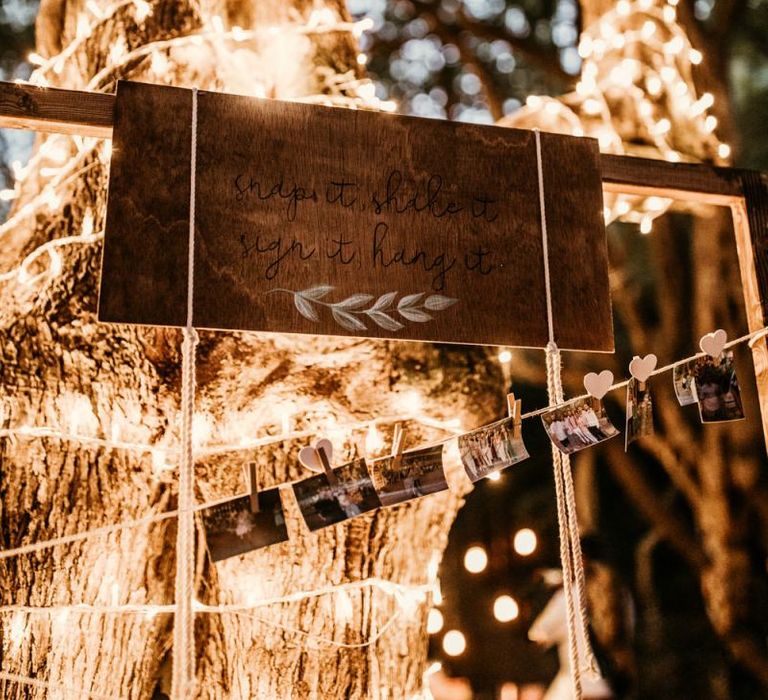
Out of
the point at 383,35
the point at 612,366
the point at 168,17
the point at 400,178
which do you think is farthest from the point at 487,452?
the point at 383,35

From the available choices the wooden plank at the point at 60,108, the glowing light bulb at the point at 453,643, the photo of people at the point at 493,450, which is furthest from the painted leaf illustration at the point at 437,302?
the glowing light bulb at the point at 453,643

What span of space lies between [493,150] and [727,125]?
2.13 metres

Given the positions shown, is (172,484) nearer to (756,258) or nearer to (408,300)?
(408,300)

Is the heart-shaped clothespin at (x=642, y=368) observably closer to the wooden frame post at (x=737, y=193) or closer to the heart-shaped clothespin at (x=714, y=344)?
the heart-shaped clothespin at (x=714, y=344)

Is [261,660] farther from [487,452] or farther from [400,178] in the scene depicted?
[400,178]

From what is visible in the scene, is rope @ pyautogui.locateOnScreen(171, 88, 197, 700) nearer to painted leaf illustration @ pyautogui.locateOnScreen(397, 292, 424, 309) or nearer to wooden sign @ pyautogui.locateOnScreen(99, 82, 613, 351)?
wooden sign @ pyautogui.locateOnScreen(99, 82, 613, 351)

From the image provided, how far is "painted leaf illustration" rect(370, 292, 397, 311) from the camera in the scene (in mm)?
1283

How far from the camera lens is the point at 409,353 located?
1.60 metres

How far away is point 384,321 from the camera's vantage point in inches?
50.4

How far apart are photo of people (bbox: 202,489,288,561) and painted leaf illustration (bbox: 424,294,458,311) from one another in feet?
1.40

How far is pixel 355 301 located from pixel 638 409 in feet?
1.73

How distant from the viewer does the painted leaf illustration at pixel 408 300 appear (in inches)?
51.1

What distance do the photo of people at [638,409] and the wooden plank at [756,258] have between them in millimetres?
400

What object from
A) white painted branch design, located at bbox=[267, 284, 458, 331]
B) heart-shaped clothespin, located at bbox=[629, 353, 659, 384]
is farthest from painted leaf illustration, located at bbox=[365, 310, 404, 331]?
heart-shaped clothespin, located at bbox=[629, 353, 659, 384]
